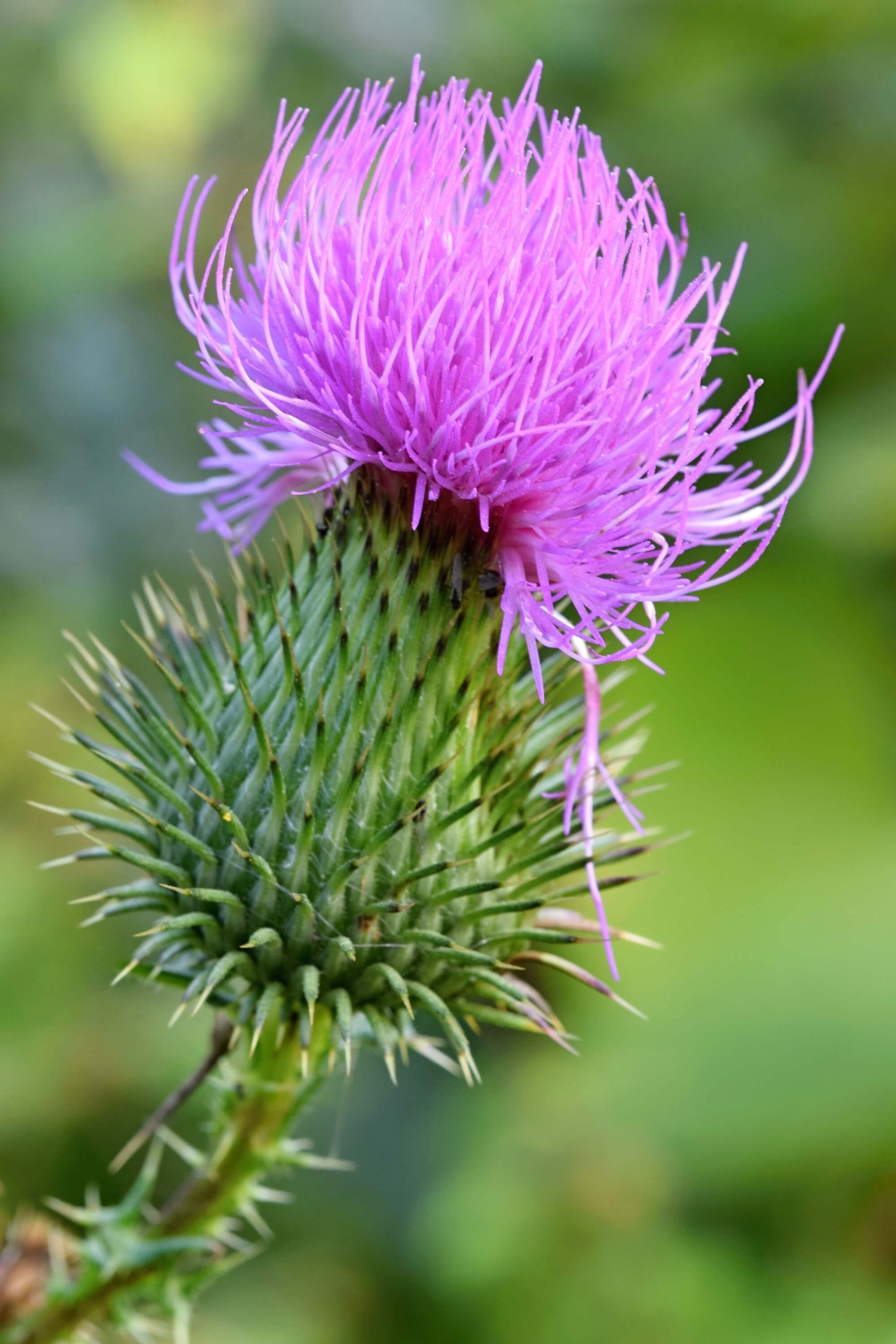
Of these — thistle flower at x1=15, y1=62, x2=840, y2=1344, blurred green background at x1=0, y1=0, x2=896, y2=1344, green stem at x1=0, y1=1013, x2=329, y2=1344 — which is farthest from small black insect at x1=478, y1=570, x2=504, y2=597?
blurred green background at x1=0, y1=0, x2=896, y2=1344

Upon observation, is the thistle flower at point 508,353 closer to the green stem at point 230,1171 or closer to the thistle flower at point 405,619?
the thistle flower at point 405,619

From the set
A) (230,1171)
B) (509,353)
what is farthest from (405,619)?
(230,1171)

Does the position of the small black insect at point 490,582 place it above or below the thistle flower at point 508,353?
A: below

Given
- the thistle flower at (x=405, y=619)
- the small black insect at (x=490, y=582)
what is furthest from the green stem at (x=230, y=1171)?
the small black insect at (x=490, y=582)

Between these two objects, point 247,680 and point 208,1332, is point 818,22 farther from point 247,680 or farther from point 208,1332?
point 208,1332

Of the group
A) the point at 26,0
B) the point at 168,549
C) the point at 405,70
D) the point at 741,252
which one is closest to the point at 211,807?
the point at 741,252

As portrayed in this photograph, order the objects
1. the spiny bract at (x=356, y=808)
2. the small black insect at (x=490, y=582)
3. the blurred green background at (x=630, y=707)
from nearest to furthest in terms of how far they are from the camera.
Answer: the spiny bract at (x=356, y=808)
the small black insect at (x=490, y=582)
the blurred green background at (x=630, y=707)
